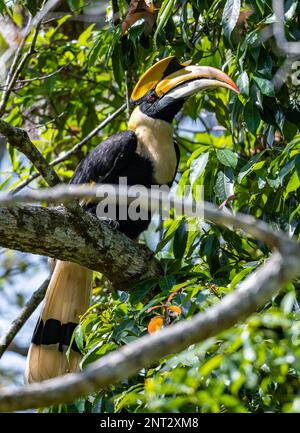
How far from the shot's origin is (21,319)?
466 cm

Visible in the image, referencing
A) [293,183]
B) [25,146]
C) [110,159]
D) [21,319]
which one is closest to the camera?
[25,146]

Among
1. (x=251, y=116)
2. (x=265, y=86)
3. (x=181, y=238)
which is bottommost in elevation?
(x=181, y=238)

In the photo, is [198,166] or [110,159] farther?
[110,159]

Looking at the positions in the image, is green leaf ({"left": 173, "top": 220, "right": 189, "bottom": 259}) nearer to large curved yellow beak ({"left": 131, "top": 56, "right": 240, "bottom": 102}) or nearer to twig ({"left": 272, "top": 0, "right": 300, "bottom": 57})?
large curved yellow beak ({"left": 131, "top": 56, "right": 240, "bottom": 102})

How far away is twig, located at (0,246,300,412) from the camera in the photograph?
69.0 inches

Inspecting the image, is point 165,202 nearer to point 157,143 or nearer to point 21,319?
point 157,143

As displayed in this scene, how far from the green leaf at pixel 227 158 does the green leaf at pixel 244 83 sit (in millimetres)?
300

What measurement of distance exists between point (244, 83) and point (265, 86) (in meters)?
0.10

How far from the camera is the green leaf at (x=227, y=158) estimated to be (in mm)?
3633

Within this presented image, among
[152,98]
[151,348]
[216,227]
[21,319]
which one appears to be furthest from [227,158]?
[151,348]

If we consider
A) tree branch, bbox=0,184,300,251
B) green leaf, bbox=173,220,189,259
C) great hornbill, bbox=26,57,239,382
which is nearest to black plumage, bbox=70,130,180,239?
great hornbill, bbox=26,57,239,382

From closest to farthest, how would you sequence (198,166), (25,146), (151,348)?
(151,348)
(25,146)
(198,166)
